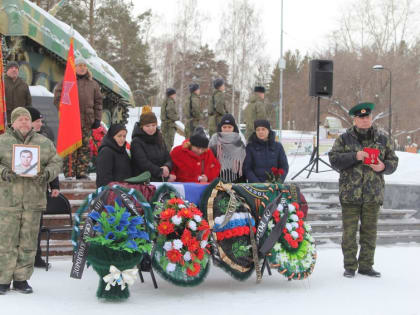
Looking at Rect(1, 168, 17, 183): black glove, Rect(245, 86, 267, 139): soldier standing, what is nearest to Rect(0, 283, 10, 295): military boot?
Rect(1, 168, 17, 183): black glove

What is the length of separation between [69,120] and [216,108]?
201 inches

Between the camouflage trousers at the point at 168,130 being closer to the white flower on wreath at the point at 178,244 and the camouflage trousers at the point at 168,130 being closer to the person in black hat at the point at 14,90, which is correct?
the person in black hat at the point at 14,90

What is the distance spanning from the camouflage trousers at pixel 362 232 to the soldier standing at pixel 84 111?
13.5 ft

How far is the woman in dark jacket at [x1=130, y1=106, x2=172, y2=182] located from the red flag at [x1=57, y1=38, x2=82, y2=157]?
6.23 feet

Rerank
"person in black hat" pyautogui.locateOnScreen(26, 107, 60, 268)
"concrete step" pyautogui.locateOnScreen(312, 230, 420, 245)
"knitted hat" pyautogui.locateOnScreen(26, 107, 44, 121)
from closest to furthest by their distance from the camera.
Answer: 1. "person in black hat" pyautogui.locateOnScreen(26, 107, 60, 268)
2. "knitted hat" pyautogui.locateOnScreen(26, 107, 44, 121)
3. "concrete step" pyautogui.locateOnScreen(312, 230, 420, 245)

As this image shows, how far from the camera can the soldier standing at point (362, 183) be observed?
529cm

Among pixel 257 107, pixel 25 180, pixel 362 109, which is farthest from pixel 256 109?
pixel 25 180

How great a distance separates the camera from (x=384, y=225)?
848cm

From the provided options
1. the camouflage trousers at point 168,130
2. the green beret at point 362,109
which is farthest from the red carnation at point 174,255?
the camouflage trousers at point 168,130

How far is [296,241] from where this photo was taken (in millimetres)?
4867

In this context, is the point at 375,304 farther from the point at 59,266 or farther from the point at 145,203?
the point at 59,266

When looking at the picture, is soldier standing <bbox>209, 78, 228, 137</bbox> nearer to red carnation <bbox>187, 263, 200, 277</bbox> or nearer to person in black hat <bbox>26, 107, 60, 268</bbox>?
person in black hat <bbox>26, 107, 60, 268</bbox>

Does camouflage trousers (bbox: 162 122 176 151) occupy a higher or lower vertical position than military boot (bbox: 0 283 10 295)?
higher

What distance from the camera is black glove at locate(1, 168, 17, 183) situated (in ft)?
13.7
